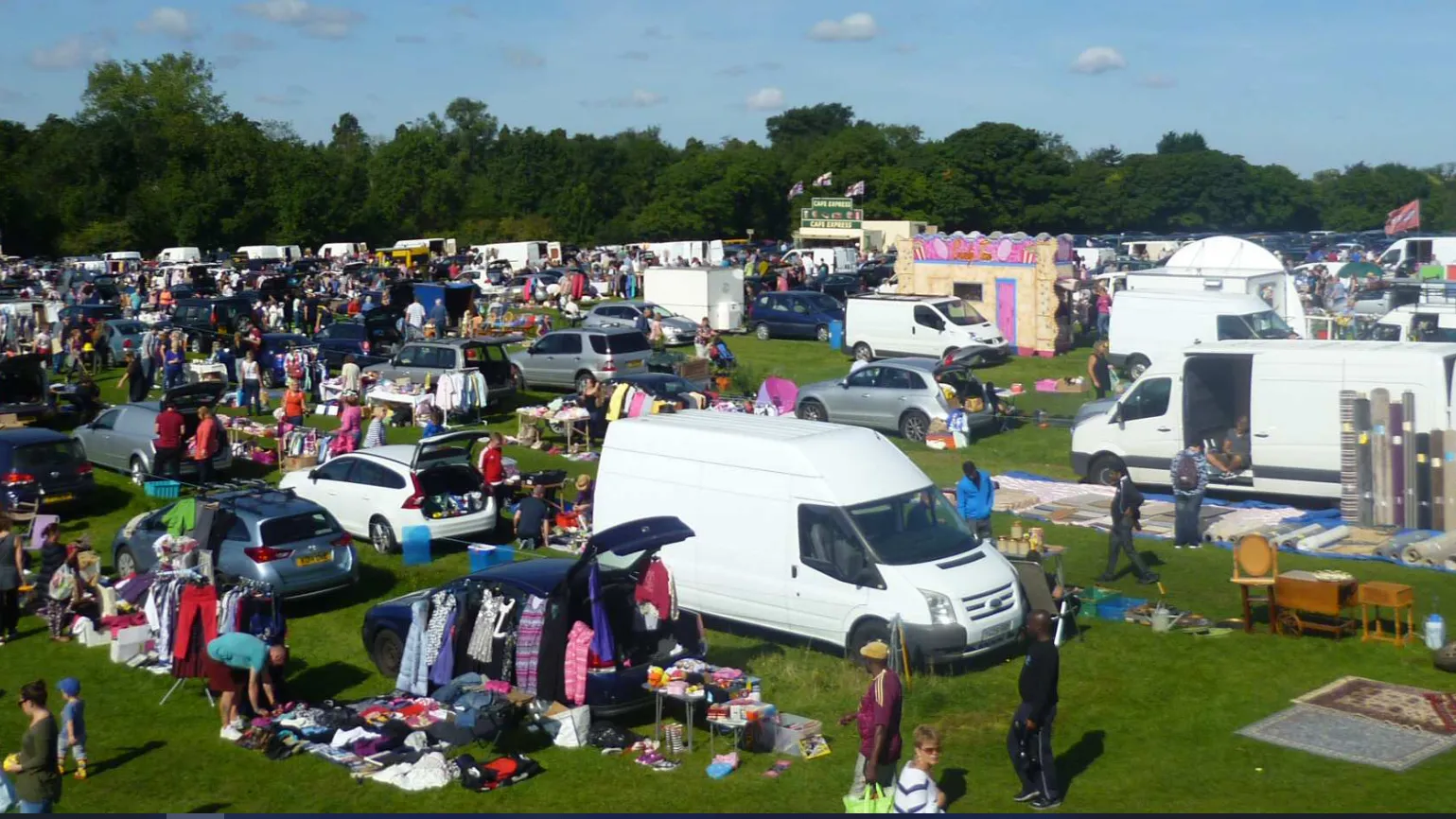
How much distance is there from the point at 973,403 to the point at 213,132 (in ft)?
274

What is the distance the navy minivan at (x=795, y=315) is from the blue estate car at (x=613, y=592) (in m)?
28.6

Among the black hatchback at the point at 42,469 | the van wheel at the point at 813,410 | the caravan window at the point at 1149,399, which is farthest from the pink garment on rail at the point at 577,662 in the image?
the van wheel at the point at 813,410

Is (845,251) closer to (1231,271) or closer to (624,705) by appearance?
(1231,271)

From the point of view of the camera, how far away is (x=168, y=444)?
22016 mm

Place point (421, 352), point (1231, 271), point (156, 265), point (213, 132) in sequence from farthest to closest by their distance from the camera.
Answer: point (213, 132), point (156, 265), point (1231, 271), point (421, 352)

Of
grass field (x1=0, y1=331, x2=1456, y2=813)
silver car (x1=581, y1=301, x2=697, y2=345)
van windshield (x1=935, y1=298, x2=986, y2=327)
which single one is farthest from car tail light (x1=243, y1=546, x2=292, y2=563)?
silver car (x1=581, y1=301, x2=697, y2=345)

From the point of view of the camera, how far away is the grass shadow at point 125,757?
37.9 ft

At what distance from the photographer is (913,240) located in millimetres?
38938

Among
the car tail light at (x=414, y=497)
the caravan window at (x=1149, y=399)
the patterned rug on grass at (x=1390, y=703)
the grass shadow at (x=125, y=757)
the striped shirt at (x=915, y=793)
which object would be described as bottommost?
the grass shadow at (x=125, y=757)

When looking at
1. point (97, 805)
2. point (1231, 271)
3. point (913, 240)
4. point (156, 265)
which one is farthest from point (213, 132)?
point (97, 805)

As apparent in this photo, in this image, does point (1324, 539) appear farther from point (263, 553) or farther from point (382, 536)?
point (263, 553)

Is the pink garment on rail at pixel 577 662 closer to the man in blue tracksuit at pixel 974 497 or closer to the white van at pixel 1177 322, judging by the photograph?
the man in blue tracksuit at pixel 974 497

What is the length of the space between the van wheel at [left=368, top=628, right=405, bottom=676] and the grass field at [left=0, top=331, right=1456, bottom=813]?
0.74 ft

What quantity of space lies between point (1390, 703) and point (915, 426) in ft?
45.5
